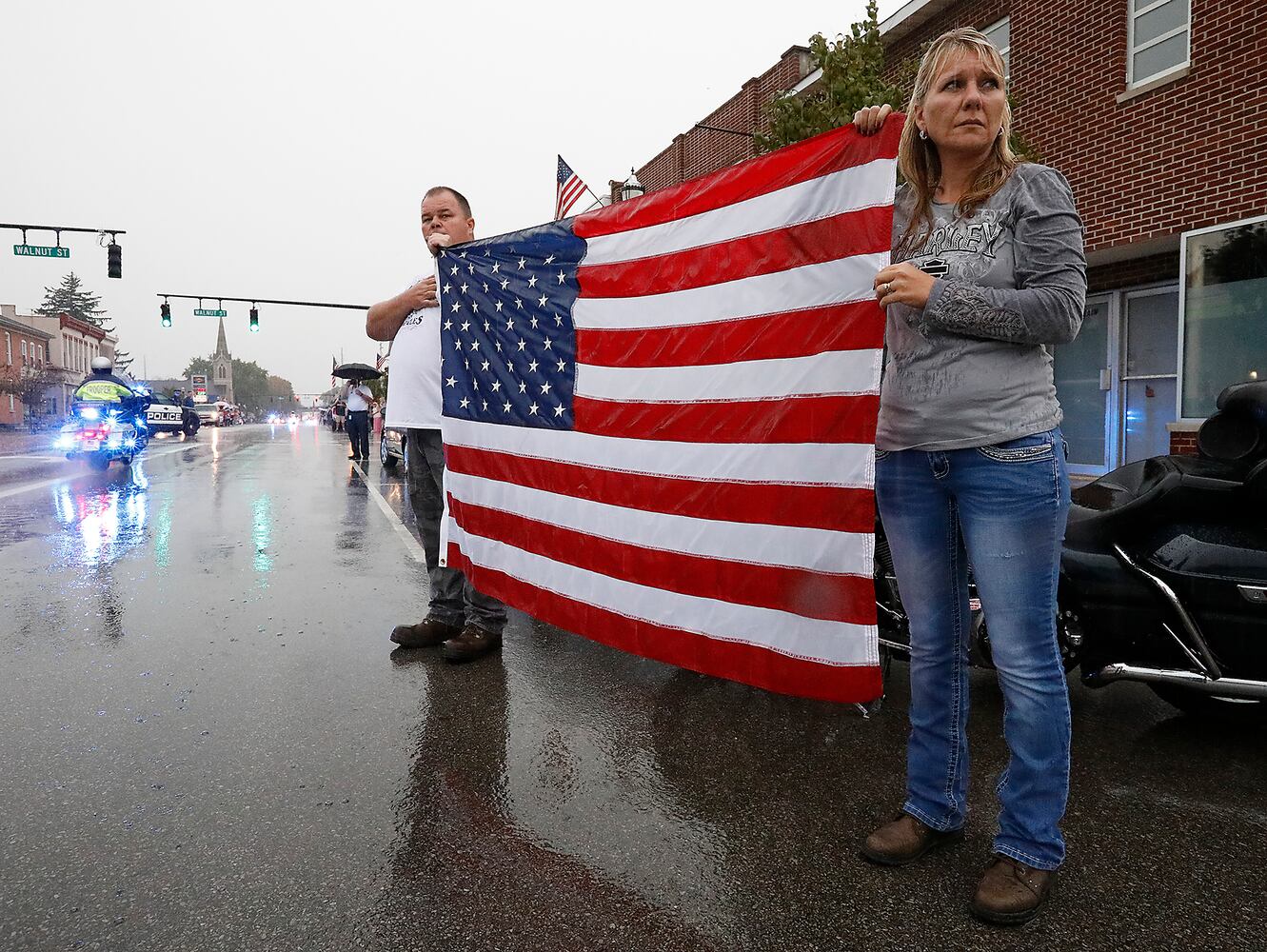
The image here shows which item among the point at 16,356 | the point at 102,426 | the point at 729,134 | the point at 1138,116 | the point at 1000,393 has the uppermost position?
the point at 729,134

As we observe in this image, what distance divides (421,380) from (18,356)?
7843 centimetres

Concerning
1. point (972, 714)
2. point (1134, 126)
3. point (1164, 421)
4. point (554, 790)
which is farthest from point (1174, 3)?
point (554, 790)

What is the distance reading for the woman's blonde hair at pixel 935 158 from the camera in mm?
2258

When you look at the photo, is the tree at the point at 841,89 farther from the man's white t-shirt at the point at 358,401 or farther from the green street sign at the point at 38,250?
the green street sign at the point at 38,250

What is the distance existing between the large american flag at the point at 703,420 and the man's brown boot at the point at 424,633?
2.18ft

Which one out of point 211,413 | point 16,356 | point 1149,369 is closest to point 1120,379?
point 1149,369

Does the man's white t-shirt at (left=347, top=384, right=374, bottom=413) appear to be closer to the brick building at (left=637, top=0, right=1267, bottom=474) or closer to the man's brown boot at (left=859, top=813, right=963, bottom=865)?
the brick building at (left=637, top=0, right=1267, bottom=474)

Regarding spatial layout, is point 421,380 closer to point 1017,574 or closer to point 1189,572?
point 1017,574

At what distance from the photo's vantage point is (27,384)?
58375 mm

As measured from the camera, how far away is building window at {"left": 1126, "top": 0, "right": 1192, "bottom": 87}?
381 inches

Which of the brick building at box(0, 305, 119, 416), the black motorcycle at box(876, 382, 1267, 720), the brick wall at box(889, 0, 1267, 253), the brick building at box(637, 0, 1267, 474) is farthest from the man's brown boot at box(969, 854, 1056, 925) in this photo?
the brick building at box(0, 305, 119, 416)

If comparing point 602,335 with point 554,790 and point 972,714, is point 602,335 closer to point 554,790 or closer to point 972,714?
point 554,790

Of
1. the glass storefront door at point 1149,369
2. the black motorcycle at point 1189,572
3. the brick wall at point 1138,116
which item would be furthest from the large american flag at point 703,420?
the glass storefront door at point 1149,369

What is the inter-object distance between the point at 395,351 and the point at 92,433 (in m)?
16.4
